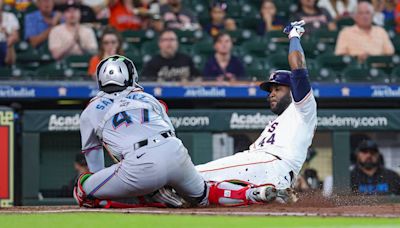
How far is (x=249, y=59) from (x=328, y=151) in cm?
210

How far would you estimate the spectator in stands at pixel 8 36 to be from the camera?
13.0 metres

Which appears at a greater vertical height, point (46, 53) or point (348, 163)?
point (46, 53)

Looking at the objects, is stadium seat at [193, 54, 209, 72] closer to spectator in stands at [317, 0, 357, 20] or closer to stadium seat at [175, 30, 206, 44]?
stadium seat at [175, 30, 206, 44]

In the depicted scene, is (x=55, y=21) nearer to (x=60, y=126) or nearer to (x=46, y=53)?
(x=46, y=53)

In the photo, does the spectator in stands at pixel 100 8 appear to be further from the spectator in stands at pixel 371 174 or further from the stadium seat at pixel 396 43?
the spectator in stands at pixel 371 174

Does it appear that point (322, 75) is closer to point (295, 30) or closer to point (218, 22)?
point (218, 22)

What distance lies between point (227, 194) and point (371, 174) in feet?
13.7

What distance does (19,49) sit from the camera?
13.2 meters

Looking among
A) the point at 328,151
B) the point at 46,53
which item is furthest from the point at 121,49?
the point at 328,151

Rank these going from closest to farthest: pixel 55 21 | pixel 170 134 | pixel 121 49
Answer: pixel 170 134
pixel 121 49
pixel 55 21

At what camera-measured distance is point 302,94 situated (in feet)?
26.0

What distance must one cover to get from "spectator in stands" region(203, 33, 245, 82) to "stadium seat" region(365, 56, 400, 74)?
6.05 feet

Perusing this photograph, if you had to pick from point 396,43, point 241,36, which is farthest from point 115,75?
point 396,43

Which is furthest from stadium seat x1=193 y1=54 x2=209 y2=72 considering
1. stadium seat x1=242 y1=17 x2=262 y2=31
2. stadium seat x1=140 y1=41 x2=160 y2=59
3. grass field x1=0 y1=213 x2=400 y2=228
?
grass field x1=0 y1=213 x2=400 y2=228
